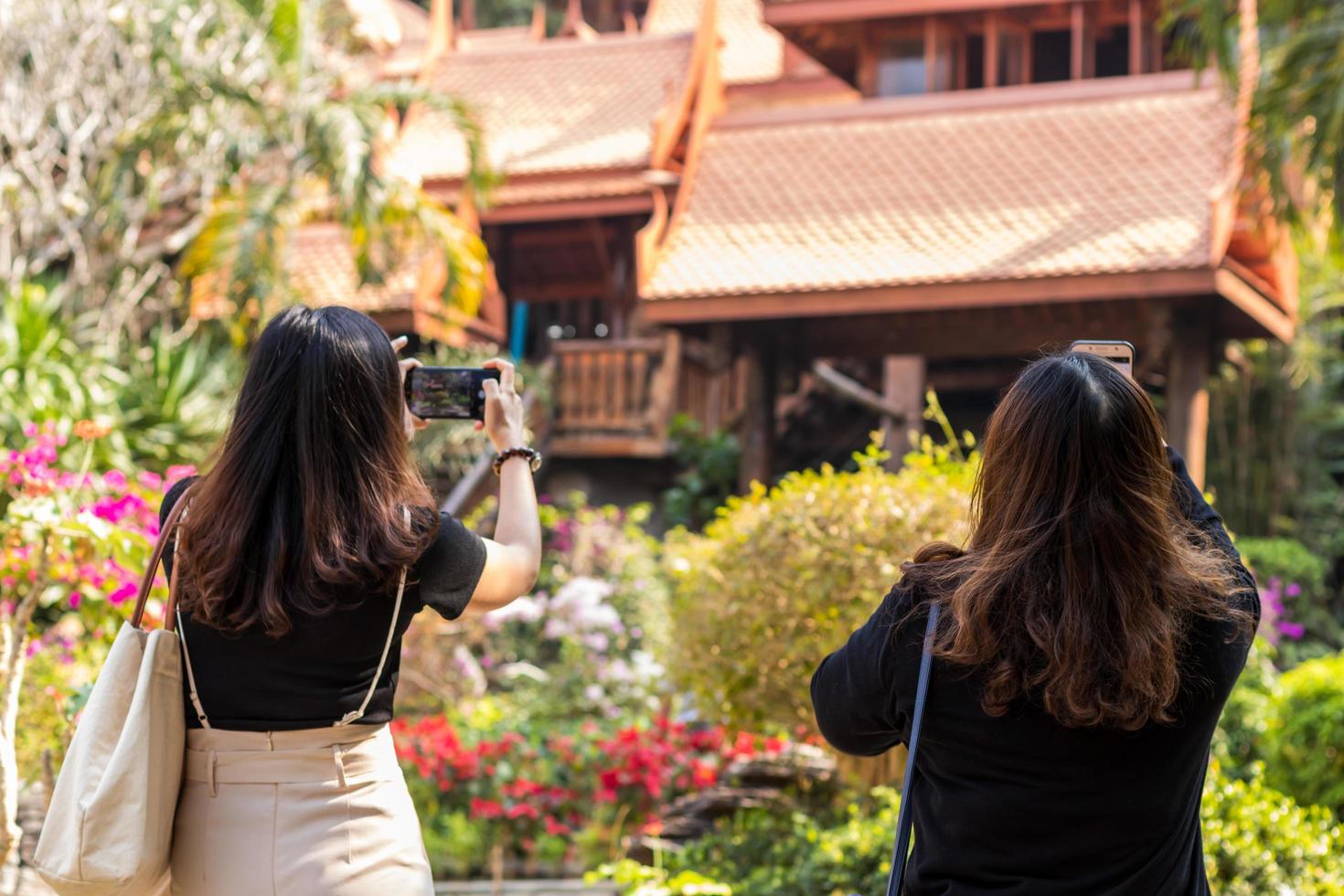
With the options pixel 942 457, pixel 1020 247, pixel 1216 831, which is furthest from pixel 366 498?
pixel 1020 247

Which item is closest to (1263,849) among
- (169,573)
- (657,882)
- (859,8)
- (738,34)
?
(657,882)

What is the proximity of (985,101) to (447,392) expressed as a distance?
9.86m

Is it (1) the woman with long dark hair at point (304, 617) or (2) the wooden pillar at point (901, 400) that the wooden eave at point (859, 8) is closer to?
(2) the wooden pillar at point (901, 400)

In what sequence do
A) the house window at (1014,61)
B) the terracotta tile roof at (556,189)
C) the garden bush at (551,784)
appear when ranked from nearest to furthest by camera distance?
the garden bush at (551,784) → the house window at (1014,61) → the terracotta tile roof at (556,189)

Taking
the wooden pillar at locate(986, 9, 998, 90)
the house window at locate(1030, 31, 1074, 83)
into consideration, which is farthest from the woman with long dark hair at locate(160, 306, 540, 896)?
the house window at locate(1030, 31, 1074, 83)

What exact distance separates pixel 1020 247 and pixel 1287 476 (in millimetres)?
6239

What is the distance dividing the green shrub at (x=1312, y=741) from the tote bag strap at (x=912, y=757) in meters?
5.15

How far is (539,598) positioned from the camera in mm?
11047

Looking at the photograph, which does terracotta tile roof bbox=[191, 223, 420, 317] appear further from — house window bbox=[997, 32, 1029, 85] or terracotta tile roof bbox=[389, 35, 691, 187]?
house window bbox=[997, 32, 1029, 85]

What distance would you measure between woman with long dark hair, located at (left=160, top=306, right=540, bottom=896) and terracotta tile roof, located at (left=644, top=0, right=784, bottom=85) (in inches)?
595

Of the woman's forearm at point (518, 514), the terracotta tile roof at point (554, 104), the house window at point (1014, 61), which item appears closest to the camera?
the woman's forearm at point (518, 514)

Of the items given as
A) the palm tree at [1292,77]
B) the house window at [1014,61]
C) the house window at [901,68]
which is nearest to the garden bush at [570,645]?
the house window at [901,68]

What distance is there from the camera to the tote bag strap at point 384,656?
7.48 feet

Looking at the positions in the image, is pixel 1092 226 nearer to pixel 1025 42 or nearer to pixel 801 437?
pixel 1025 42
